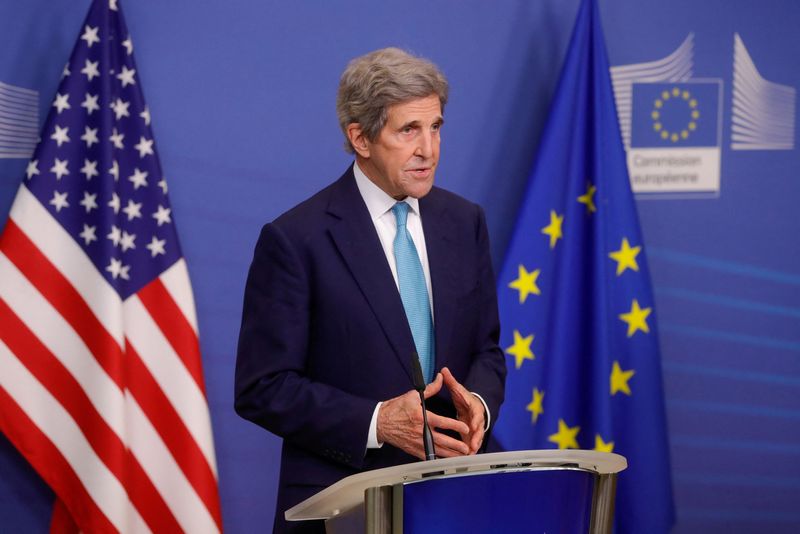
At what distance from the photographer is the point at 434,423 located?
1.81m

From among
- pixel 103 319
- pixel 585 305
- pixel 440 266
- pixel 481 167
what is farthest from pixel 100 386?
pixel 585 305

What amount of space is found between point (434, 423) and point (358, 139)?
619mm

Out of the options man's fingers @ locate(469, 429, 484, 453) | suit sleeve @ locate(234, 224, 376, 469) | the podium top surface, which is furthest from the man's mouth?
the podium top surface

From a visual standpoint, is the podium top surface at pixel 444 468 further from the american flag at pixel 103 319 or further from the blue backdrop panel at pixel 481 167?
the blue backdrop panel at pixel 481 167

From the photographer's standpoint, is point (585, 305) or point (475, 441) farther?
point (585, 305)

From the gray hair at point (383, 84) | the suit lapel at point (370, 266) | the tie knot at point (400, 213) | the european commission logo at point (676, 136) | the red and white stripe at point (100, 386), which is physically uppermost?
the european commission logo at point (676, 136)

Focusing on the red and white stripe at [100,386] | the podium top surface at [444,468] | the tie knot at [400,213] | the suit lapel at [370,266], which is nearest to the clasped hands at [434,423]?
the suit lapel at [370,266]

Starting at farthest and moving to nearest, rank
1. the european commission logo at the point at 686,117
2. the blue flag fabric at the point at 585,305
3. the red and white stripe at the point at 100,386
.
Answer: the european commission logo at the point at 686,117, the blue flag fabric at the point at 585,305, the red and white stripe at the point at 100,386

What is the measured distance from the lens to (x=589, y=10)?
328 cm

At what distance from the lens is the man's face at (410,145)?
2037mm

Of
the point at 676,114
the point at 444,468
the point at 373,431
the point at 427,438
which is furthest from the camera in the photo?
the point at 676,114

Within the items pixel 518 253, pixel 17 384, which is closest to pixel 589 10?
pixel 518 253

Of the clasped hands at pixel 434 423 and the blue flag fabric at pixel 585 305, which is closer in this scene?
the clasped hands at pixel 434 423

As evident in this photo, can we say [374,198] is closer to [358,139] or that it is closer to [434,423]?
[358,139]
